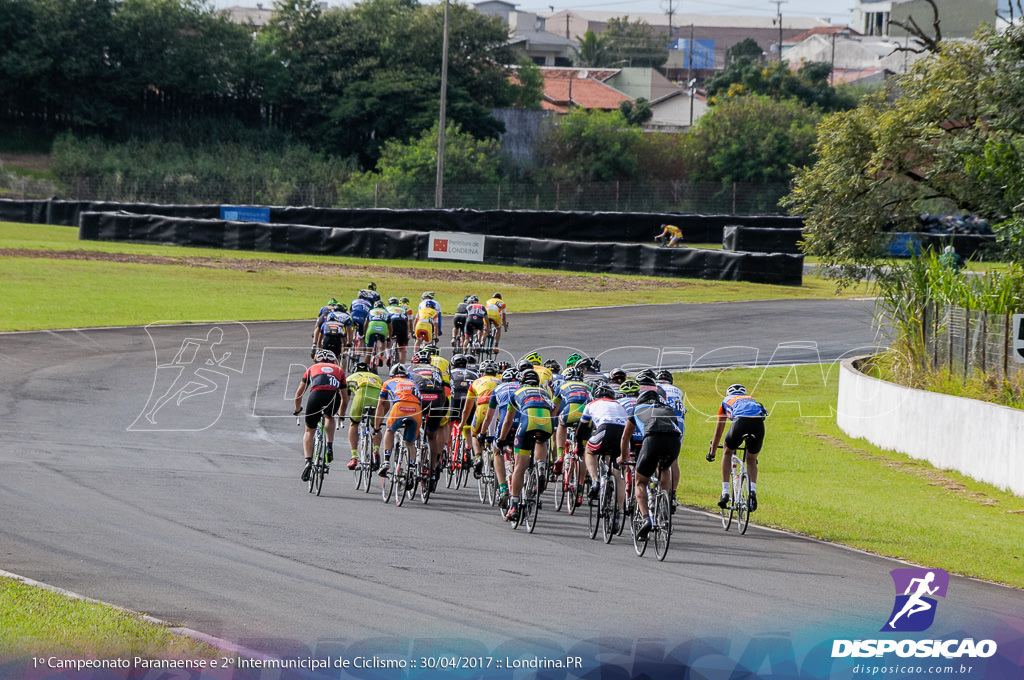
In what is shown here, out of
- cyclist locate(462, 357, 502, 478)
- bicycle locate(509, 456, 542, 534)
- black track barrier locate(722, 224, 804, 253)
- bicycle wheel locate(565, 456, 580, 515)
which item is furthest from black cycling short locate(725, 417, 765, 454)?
black track barrier locate(722, 224, 804, 253)

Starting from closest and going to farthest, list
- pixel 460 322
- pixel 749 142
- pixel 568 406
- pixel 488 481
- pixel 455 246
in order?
pixel 568 406
pixel 488 481
pixel 460 322
pixel 455 246
pixel 749 142

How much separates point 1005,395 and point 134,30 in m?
74.8

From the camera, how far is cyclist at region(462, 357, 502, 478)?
15.6 m

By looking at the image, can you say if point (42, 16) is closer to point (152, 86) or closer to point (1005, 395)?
point (152, 86)

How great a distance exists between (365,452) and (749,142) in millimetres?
68754

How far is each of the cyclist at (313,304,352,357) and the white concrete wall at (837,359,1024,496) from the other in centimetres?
959

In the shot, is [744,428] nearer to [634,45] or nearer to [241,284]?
[241,284]

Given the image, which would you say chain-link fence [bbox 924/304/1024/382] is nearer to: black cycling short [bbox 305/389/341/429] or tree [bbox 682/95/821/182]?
black cycling short [bbox 305/389/341/429]

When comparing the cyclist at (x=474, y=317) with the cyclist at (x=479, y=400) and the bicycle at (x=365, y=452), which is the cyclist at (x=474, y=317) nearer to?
the bicycle at (x=365, y=452)

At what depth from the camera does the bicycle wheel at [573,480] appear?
Result: 50.4ft

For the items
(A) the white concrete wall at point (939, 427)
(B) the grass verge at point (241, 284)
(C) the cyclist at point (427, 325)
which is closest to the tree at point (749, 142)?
(B) the grass verge at point (241, 284)

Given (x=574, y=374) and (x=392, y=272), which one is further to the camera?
(x=392, y=272)

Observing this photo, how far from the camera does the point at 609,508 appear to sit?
1374 centimetres

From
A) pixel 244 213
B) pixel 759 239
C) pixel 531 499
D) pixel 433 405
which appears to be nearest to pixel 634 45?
pixel 759 239
